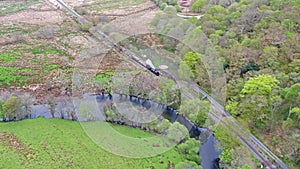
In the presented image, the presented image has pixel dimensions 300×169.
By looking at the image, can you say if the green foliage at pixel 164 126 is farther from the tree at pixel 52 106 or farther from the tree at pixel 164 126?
the tree at pixel 52 106

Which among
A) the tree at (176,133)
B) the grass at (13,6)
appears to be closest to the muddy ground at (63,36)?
the grass at (13,6)

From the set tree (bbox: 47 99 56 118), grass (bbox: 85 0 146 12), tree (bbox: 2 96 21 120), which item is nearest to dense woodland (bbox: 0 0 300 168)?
tree (bbox: 2 96 21 120)

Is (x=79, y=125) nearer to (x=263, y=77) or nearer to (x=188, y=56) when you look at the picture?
(x=188, y=56)

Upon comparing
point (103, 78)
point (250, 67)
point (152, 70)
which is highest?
point (250, 67)

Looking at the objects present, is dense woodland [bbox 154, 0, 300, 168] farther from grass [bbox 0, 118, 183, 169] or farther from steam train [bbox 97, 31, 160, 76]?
grass [bbox 0, 118, 183, 169]

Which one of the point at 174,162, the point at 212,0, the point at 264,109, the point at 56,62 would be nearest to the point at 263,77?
the point at 264,109

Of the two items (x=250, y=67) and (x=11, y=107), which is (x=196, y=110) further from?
(x=11, y=107)

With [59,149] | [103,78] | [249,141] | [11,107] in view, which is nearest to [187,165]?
[249,141]
